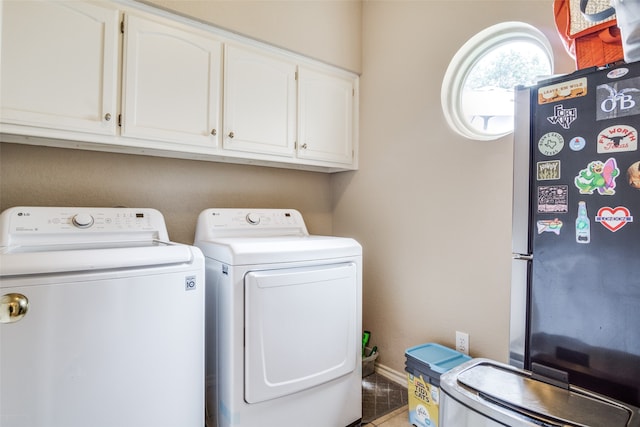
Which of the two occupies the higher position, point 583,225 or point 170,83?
point 170,83

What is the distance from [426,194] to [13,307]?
1.90m

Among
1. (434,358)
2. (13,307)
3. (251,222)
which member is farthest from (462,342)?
(13,307)

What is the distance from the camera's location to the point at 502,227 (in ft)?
5.48

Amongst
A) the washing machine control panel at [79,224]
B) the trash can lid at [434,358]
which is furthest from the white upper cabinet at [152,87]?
the trash can lid at [434,358]

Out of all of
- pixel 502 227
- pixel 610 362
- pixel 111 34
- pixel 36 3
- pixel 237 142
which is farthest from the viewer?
pixel 237 142

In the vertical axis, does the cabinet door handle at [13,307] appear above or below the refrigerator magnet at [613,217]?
below

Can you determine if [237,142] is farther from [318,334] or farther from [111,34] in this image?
[318,334]

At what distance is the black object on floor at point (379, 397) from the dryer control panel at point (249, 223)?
1.06 m

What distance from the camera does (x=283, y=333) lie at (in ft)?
4.91

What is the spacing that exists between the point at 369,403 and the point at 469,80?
1.99 metres

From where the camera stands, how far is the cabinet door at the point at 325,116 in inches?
86.0

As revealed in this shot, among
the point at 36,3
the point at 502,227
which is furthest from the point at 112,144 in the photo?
the point at 502,227

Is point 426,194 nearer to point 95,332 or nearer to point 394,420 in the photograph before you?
point 394,420

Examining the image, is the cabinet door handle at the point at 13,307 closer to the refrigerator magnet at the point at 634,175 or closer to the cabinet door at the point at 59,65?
the cabinet door at the point at 59,65
